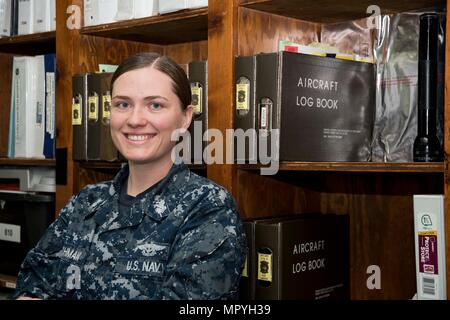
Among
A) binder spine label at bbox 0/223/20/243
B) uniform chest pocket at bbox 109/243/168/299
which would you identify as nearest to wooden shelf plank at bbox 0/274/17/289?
binder spine label at bbox 0/223/20/243

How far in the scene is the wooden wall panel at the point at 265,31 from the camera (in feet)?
5.81

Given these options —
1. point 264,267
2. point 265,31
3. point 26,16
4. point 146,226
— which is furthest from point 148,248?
point 26,16

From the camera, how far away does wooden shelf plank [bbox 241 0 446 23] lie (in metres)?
1.72

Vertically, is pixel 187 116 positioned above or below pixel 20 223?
above

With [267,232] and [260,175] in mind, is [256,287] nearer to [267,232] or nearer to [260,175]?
[267,232]

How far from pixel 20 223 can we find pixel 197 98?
0.98 m

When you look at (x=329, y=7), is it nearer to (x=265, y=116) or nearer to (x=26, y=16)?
(x=265, y=116)

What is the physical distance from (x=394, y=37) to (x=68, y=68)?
42.7 inches

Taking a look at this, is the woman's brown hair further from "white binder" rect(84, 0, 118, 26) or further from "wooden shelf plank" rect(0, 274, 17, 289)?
"wooden shelf plank" rect(0, 274, 17, 289)

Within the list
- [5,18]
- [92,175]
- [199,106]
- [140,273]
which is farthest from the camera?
[5,18]

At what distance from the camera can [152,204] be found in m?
1.56

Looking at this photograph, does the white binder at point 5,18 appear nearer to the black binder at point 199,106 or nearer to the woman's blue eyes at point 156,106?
the black binder at point 199,106

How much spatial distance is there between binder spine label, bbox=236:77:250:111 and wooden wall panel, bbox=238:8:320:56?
0.09 meters

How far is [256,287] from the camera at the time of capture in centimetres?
172
